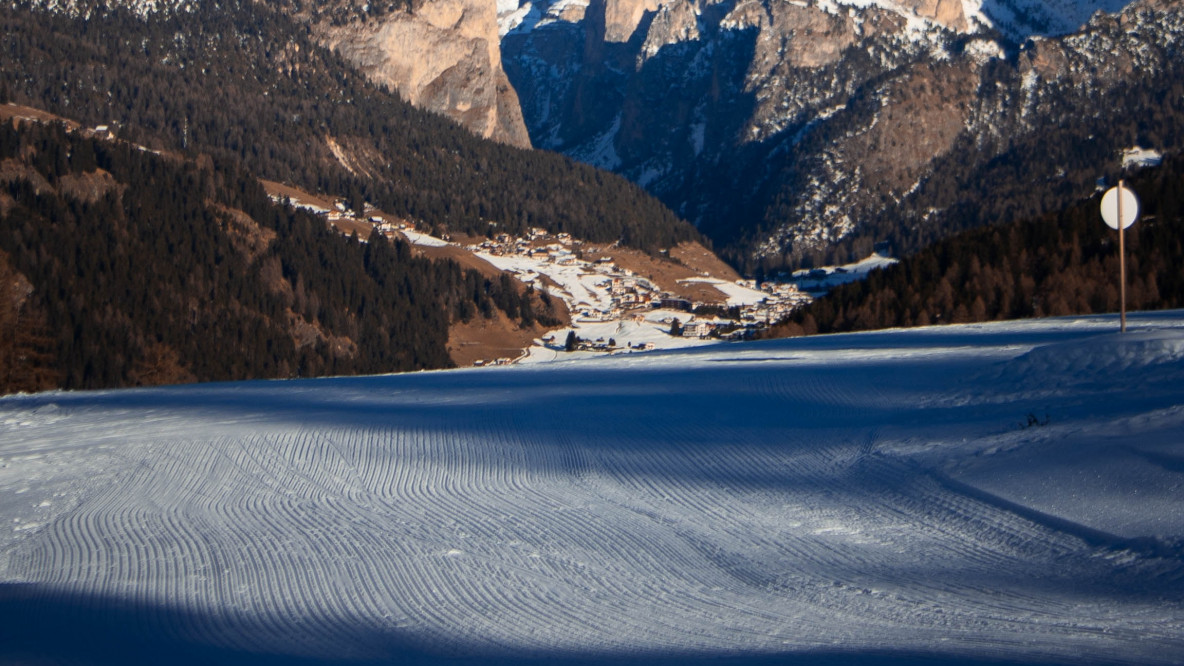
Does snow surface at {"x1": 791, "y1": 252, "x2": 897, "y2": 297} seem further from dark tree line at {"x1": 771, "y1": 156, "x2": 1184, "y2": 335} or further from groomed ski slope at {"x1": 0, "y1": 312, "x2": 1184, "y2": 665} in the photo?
groomed ski slope at {"x1": 0, "y1": 312, "x2": 1184, "y2": 665}

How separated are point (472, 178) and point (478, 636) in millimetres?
178010

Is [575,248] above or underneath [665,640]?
above

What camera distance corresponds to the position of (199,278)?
330 ft

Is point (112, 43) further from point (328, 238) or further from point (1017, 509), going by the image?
point (1017, 509)

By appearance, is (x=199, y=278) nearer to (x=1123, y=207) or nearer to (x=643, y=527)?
(x=1123, y=207)

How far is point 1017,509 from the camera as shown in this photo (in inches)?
393

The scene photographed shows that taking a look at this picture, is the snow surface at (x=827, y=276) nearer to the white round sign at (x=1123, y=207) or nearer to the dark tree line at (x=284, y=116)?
the dark tree line at (x=284, y=116)

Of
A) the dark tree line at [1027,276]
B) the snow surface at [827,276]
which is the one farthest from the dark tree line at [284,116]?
the dark tree line at [1027,276]

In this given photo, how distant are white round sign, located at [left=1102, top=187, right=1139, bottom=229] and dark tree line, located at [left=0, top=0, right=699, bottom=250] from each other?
438 feet

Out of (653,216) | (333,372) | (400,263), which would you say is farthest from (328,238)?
(653,216)

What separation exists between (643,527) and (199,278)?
325 ft

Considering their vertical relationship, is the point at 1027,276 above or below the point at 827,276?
below

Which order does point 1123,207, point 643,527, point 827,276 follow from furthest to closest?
point 827,276, point 1123,207, point 643,527

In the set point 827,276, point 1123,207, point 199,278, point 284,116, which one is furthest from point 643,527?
point 827,276
